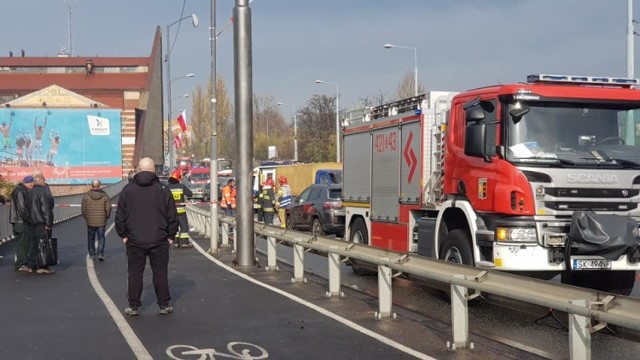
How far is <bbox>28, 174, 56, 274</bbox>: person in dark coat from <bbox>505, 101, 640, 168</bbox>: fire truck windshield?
8.56 m

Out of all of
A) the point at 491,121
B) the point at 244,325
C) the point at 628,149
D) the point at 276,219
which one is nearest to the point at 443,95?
the point at 491,121

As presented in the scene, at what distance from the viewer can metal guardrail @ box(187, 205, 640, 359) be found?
5.75 metres

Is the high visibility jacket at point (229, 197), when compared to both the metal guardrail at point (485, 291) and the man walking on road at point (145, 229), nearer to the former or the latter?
the metal guardrail at point (485, 291)

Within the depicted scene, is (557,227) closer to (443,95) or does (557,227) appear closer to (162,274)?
(443,95)

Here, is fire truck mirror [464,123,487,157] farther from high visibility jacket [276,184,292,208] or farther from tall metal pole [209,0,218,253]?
high visibility jacket [276,184,292,208]

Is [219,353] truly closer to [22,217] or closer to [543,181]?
[543,181]

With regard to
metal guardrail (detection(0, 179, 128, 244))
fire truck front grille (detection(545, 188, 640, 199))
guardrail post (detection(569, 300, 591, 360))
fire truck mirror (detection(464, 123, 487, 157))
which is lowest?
metal guardrail (detection(0, 179, 128, 244))

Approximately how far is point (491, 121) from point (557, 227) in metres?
1.51

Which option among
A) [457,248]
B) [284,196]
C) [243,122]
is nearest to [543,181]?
[457,248]

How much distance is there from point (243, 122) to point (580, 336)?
9.49m

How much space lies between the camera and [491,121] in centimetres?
930

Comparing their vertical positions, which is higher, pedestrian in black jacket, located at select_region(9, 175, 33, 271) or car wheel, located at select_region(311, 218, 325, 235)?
pedestrian in black jacket, located at select_region(9, 175, 33, 271)

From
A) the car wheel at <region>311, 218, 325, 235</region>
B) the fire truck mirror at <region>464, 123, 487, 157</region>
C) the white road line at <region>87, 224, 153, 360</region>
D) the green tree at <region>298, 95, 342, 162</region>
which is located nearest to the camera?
the white road line at <region>87, 224, 153, 360</region>

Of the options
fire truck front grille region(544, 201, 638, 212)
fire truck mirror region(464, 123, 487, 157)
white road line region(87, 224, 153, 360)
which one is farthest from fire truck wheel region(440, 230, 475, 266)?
white road line region(87, 224, 153, 360)
